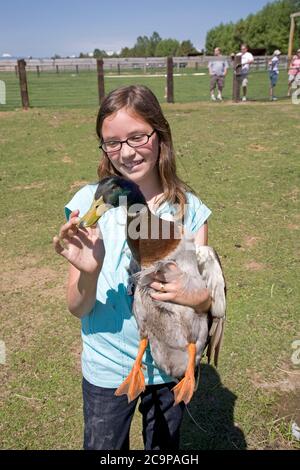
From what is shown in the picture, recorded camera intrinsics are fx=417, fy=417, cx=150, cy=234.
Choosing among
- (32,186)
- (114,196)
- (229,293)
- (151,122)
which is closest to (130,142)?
(151,122)

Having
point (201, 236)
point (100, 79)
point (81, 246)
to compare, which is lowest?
point (201, 236)

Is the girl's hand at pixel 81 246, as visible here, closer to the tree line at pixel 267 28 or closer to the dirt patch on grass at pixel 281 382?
the dirt patch on grass at pixel 281 382

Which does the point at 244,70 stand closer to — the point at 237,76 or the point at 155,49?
the point at 237,76

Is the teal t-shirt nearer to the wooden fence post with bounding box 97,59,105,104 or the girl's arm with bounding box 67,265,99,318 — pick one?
the girl's arm with bounding box 67,265,99,318

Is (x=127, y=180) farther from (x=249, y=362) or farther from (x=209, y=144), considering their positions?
(x=209, y=144)

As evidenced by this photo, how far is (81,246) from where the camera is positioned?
5.12 ft

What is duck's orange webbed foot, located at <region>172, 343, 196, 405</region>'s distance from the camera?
185cm

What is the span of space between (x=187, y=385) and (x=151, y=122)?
46.9 inches

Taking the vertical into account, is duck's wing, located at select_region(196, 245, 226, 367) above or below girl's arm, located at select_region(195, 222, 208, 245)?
below

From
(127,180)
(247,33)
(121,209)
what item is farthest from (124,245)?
(247,33)

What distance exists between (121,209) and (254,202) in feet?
15.9

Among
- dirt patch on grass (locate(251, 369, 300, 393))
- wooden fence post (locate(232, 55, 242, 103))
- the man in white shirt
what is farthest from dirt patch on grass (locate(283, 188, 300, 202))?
the man in white shirt
